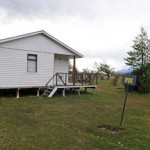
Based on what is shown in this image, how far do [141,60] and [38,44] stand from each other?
1014 cm

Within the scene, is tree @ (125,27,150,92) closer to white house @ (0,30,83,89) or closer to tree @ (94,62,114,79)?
white house @ (0,30,83,89)

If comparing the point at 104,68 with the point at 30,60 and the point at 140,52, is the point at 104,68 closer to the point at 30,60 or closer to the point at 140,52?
the point at 140,52

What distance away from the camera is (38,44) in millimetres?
15008

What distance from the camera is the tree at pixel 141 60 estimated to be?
2014 cm

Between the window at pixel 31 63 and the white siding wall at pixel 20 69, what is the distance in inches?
7.5

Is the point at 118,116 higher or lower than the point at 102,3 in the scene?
lower

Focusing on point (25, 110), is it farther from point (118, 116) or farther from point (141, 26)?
point (141, 26)

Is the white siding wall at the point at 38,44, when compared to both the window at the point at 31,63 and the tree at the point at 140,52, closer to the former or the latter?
the window at the point at 31,63

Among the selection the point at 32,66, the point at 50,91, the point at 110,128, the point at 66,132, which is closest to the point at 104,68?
the point at 50,91

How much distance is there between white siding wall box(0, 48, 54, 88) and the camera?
13.5 m

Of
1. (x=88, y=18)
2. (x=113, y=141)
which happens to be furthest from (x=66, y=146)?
(x=88, y=18)

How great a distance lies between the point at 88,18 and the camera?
16953 mm

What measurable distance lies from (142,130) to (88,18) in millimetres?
11180

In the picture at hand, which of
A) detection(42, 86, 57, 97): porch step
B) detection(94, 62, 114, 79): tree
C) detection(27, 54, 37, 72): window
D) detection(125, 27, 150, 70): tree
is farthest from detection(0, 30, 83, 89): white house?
detection(94, 62, 114, 79): tree
